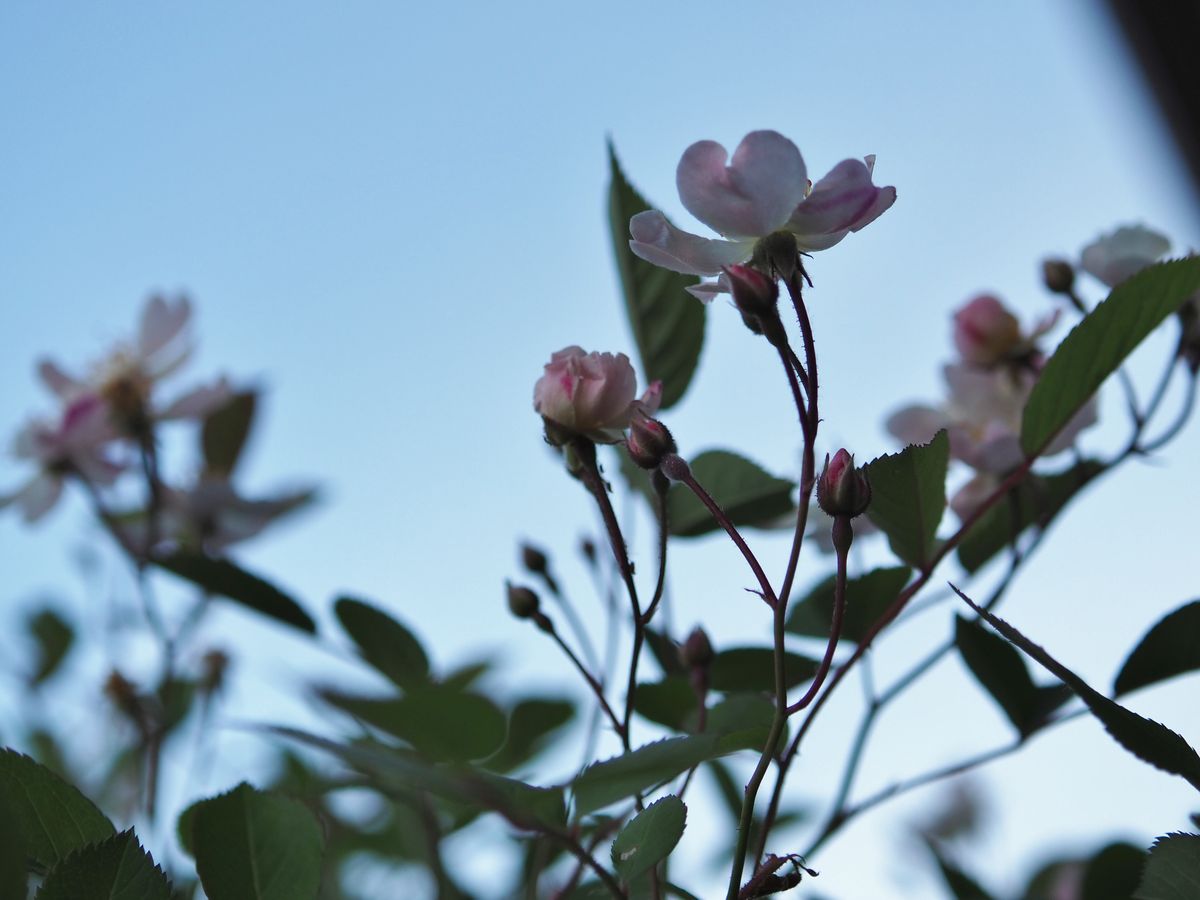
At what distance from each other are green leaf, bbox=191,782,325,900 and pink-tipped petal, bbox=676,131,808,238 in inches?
12.1

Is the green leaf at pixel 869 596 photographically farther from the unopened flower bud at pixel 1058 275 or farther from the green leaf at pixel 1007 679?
the unopened flower bud at pixel 1058 275

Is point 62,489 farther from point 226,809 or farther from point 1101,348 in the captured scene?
point 1101,348

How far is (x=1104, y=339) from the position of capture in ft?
1.75

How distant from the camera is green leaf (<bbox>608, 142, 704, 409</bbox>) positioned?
0.66m

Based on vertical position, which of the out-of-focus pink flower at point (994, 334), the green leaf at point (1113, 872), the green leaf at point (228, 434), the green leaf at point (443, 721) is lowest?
the green leaf at point (1113, 872)

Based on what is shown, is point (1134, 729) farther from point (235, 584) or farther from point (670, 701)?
point (235, 584)

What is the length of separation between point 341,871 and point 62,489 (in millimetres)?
503

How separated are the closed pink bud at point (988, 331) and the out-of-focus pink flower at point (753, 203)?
30 centimetres

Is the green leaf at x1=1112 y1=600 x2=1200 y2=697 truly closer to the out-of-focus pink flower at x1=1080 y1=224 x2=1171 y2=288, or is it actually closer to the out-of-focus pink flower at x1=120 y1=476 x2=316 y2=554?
the out-of-focus pink flower at x1=1080 y1=224 x2=1171 y2=288

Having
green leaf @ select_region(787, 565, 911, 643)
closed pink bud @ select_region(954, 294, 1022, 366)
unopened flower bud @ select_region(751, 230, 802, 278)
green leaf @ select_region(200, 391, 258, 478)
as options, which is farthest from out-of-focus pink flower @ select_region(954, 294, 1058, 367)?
green leaf @ select_region(200, 391, 258, 478)

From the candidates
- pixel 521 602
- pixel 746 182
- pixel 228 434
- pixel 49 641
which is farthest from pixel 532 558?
pixel 49 641

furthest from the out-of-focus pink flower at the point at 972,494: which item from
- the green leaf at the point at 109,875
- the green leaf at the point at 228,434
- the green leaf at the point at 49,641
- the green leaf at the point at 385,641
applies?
the green leaf at the point at 49,641

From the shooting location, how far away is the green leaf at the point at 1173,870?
1.25 feet

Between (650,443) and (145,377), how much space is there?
794mm
